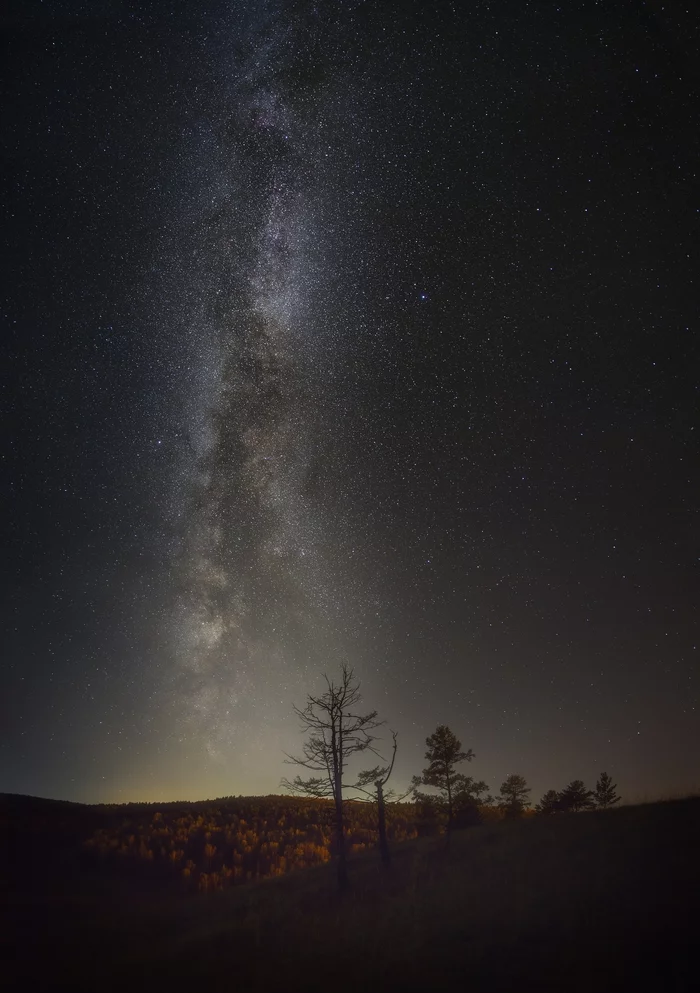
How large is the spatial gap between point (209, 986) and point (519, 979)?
6.94 m

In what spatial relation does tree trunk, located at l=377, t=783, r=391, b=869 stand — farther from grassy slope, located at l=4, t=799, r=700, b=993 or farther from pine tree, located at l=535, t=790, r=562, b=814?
pine tree, located at l=535, t=790, r=562, b=814

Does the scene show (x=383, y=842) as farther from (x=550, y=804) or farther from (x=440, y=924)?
(x=550, y=804)

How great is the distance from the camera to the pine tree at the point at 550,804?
1305 inches

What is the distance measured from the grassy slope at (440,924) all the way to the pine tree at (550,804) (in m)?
11.7

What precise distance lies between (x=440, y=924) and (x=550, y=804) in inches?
920

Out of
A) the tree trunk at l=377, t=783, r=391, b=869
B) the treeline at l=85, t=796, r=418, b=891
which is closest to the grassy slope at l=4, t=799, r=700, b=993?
the tree trunk at l=377, t=783, r=391, b=869

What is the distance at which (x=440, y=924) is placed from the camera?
14219 millimetres

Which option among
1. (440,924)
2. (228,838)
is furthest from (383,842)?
(228,838)

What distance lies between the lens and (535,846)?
19062mm

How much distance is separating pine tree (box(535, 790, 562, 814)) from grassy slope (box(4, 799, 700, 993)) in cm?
1168

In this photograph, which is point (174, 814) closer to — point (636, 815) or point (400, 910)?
point (400, 910)

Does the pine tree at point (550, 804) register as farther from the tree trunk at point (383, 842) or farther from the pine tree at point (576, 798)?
the tree trunk at point (383, 842)

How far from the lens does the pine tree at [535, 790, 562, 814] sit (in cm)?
3316

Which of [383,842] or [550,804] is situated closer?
[383,842]
